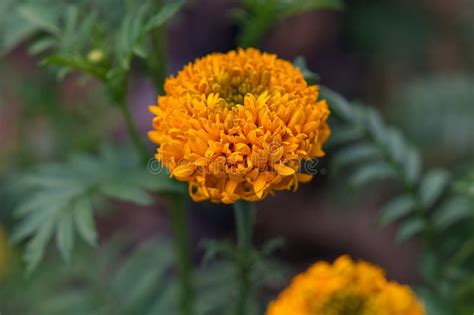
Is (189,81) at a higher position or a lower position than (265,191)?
higher

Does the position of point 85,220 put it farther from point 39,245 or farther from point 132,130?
point 132,130

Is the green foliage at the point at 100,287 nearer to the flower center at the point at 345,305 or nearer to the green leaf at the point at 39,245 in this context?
the green leaf at the point at 39,245

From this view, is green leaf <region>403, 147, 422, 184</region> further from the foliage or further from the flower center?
the flower center

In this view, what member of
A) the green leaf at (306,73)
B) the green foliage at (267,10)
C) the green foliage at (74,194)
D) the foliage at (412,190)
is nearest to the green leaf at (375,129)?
the foliage at (412,190)

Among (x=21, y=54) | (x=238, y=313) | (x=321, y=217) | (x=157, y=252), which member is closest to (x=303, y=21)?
(x=321, y=217)

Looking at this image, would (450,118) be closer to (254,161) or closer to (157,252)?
(157,252)
